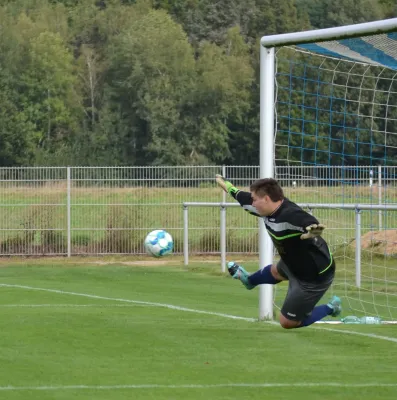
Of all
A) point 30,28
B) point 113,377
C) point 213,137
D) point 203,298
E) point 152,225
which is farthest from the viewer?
point 30,28

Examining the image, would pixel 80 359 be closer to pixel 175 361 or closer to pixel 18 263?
pixel 175 361

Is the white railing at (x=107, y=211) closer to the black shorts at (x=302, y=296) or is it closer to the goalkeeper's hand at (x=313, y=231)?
the black shorts at (x=302, y=296)

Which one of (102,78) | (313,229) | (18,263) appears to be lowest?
(18,263)

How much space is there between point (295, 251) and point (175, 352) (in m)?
1.47

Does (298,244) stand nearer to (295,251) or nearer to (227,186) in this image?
(295,251)

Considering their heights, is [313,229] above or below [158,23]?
below

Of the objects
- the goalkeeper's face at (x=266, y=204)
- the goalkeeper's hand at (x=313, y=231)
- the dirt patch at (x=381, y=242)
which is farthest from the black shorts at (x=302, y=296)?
the dirt patch at (x=381, y=242)

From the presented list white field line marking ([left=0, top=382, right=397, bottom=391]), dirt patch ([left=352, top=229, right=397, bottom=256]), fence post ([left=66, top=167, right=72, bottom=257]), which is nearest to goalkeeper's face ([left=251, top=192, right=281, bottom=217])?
white field line marking ([left=0, top=382, right=397, bottom=391])

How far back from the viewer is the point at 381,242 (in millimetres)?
22219

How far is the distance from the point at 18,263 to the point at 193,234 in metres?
4.20

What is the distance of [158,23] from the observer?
3142 inches

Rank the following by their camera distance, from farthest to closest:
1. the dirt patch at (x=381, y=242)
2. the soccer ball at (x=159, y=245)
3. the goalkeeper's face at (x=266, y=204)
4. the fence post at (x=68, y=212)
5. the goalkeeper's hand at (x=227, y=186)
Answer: the fence post at (x=68, y=212) < the dirt patch at (x=381, y=242) < the soccer ball at (x=159, y=245) < the goalkeeper's hand at (x=227, y=186) < the goalkeeper's face at (x=266, y=204)

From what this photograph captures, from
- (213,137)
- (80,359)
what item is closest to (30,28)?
(213,137)

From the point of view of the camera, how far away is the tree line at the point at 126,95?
7088cm
